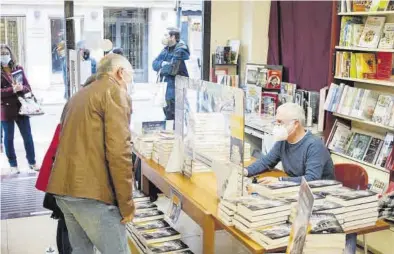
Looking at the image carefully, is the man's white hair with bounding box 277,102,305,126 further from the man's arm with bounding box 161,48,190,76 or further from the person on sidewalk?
the person on sidewalk

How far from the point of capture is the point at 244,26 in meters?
6.25

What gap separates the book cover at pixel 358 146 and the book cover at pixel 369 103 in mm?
246

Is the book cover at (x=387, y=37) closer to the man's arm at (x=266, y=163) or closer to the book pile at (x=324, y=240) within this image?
the man's arm at (x=266, y=163)

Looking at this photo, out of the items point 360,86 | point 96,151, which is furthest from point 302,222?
point 360,86

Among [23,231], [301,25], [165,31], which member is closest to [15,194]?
[23,231]

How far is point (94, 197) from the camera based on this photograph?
2529 millimetres

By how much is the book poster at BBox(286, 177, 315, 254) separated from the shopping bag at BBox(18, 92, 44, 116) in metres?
4.72

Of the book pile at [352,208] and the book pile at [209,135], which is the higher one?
the book pile at [209,135]

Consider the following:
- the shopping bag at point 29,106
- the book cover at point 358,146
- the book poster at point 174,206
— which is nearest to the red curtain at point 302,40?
the book cover at point 358,146

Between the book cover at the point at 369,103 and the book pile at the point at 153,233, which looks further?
the book cover at the point at 369,103

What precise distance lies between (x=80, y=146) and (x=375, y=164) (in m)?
2.83

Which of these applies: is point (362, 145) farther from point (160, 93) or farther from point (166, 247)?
point (160, 93)

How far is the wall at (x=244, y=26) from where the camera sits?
20.0ft

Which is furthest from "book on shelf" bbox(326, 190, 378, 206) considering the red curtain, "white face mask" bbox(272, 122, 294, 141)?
the red curtain
